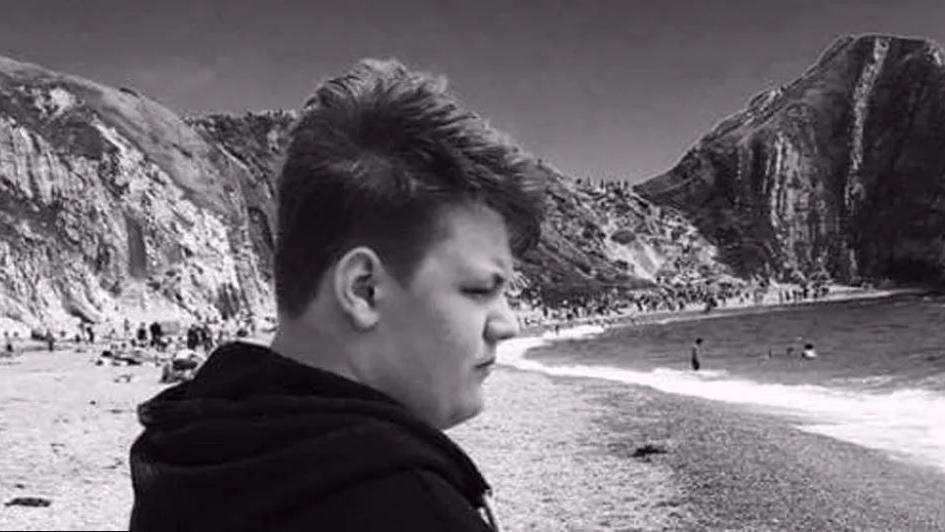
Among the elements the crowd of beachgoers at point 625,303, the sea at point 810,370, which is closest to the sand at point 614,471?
the sea at point 810,370

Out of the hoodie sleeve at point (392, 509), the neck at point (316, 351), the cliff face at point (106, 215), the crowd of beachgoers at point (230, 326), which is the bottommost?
the hoodie sleeve at point (392, 509)


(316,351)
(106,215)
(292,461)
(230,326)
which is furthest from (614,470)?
(106,215)

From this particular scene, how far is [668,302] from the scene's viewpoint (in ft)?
579

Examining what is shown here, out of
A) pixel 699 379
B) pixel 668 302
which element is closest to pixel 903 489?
pixel 699 379

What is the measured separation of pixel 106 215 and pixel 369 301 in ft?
301

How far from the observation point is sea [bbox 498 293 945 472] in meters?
24.6

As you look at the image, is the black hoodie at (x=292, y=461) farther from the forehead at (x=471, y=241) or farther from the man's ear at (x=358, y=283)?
the forehead at (x=471, y=241)

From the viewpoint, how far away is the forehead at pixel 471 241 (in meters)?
1.60

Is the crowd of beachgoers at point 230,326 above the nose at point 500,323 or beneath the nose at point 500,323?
above

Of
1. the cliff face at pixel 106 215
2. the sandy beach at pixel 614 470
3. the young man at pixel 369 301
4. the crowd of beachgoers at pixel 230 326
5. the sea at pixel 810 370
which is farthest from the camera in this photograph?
the cliff face at pixel 106 215

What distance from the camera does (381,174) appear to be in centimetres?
156

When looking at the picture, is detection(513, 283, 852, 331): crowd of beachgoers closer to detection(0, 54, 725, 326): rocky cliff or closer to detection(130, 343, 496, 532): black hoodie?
detection(0, 54, 725, 326): rocky cliff

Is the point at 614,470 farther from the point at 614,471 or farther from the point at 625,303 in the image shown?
the point at 625,303

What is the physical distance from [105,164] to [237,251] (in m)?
14.6
